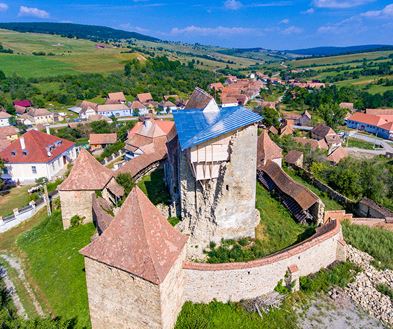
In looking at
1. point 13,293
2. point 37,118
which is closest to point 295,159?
point 13,293

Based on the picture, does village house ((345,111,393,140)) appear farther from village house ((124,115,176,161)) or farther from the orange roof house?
the orange roof house

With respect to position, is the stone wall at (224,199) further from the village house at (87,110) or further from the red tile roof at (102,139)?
the village house at (87,110)

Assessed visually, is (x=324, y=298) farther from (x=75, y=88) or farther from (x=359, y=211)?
(x=75, y=88)

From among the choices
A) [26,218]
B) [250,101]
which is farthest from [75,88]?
[26,218]

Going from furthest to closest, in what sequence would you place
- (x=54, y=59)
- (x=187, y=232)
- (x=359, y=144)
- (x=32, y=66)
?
(x=54, y=59), (x=32, y=66), (x=359, y=144), (x=187, y=232)

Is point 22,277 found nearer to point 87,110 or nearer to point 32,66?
point 87,110
